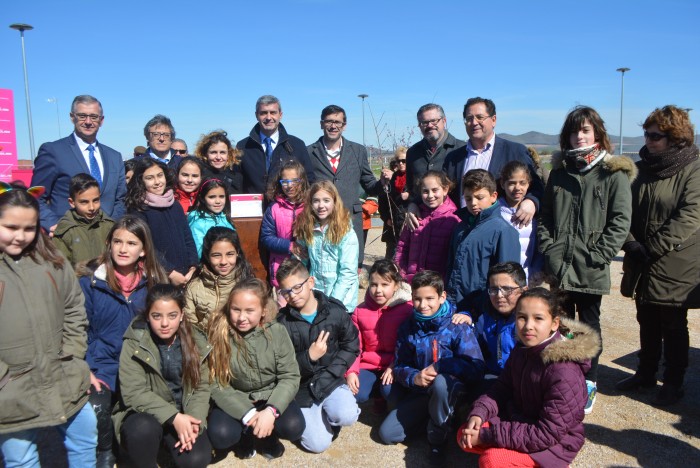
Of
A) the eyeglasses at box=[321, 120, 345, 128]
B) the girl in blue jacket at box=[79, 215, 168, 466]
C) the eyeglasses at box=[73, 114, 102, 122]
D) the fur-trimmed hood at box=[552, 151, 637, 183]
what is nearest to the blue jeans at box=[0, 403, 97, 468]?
the girl in blue jacket at box=[79, 215, 168, 466]

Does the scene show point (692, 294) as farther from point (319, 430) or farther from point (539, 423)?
point (319, 430)

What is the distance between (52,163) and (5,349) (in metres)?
2.41

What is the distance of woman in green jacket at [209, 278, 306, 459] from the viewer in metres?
3.55

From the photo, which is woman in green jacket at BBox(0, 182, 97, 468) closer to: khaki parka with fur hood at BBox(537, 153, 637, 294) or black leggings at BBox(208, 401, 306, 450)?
black leggings at BBox(208, 401, 306, 450)

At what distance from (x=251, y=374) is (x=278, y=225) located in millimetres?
1647

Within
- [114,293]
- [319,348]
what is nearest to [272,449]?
[319,348]

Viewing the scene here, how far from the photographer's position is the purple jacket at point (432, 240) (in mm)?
4512

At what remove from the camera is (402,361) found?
3955 millimetres

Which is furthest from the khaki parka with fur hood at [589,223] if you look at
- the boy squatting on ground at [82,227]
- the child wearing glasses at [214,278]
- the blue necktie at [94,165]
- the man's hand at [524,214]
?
the blue necktie at [94,165]

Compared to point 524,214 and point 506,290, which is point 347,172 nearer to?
point 524,214

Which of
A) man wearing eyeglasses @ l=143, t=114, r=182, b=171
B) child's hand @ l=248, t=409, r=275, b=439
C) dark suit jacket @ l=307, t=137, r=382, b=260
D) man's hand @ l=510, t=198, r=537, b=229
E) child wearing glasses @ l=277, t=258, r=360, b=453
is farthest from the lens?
man wearing eyeglasses @ l=143, t=114, r=182, b=171

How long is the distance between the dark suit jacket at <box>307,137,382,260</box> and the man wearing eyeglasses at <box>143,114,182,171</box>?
1573 mm

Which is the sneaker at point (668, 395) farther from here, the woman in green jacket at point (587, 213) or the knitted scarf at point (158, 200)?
the knitted scarf at point (158, 200)

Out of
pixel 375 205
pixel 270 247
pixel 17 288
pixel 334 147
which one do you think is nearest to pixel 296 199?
pixel 270 247
